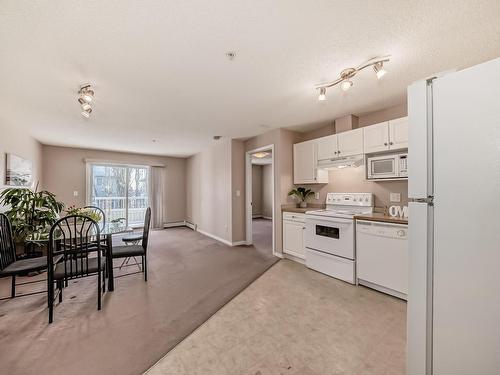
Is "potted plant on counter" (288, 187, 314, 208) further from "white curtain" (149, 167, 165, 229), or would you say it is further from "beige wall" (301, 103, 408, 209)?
"white curtain" (149, 167, 165, 229)

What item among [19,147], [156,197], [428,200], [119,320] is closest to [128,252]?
[119,320]

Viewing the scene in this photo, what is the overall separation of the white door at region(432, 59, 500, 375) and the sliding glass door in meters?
7.07

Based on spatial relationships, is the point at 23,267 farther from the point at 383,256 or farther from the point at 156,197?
the point at 156,197

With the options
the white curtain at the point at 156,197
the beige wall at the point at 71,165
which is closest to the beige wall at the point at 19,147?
the beige wall at the point at 71,165

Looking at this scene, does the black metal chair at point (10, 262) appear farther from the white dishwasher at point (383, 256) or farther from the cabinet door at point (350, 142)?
the cabinet door at point (350, 142)

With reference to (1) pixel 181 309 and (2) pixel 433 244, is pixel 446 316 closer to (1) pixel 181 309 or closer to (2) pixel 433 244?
(2) pixel 433 244

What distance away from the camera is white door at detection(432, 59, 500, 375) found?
83cm

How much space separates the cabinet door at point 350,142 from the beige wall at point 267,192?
5753 mm

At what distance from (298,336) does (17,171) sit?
17.0ft

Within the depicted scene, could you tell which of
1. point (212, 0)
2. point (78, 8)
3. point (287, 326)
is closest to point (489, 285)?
point (287, 326)

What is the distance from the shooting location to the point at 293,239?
12.4 ft

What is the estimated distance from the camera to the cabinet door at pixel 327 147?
3.44 m

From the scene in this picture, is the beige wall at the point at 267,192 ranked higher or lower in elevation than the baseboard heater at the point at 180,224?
higher

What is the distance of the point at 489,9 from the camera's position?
1.38m
